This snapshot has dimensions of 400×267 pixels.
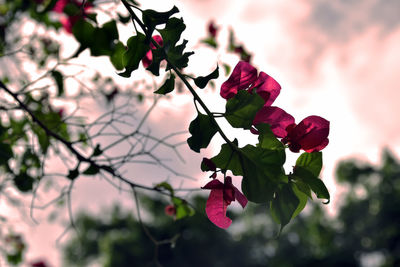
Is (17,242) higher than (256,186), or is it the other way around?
(17,242)

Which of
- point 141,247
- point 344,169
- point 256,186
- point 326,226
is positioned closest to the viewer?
point 256,186

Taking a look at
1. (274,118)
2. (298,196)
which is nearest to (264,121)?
(274,118)

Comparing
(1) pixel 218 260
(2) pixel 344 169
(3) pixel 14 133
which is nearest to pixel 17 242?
(3) pixel 14 133

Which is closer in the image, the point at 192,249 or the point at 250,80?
the point at 250,80

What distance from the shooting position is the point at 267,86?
558 mm

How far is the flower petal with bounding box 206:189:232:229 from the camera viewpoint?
0.57 metres

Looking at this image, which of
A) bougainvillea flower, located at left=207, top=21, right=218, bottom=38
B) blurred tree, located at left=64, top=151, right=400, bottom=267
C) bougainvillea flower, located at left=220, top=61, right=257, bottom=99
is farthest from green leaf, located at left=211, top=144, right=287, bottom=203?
blurred tree, located at left=64, top=151, right=400, bottom=267

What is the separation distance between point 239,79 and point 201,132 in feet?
0.36

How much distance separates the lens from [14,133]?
4.11ft

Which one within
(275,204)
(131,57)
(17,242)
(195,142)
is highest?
(17,242)

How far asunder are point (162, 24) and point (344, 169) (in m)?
20.4

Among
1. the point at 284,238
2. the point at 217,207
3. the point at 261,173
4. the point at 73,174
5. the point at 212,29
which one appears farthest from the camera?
the point at 284,238

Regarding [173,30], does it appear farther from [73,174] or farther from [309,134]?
[73,174]

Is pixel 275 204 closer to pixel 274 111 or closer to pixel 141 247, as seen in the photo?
pixel 274 111
